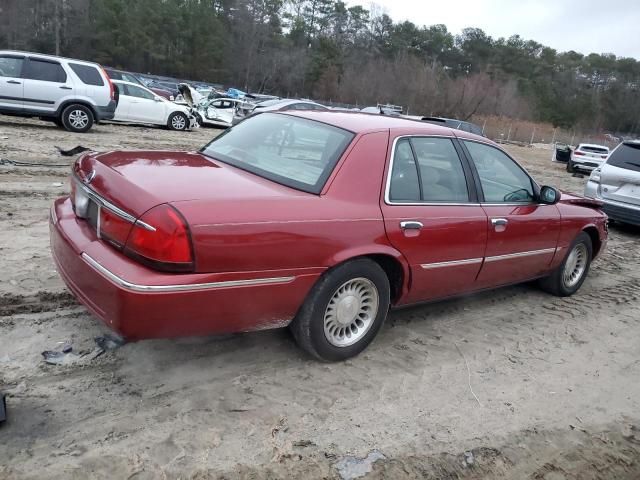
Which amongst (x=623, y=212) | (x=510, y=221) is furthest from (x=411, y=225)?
(x=623, y=212)

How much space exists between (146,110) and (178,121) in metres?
1.26

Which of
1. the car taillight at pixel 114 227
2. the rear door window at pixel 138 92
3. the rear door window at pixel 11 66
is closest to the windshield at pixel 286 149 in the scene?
the car taillight at pixel 114 227

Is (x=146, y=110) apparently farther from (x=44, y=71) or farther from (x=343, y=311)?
(x=343, y=311)

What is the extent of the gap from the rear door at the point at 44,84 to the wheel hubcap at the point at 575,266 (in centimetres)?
1152

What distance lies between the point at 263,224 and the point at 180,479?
4.26ft

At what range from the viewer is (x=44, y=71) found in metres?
12.6

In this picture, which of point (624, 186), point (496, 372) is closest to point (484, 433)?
point (496, 372)

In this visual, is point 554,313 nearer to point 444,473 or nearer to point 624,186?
point 444,473

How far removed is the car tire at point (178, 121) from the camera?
690 inches

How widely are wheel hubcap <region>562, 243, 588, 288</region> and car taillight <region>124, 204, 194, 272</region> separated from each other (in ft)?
13.4

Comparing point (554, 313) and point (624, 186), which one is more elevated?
point (624, 186)

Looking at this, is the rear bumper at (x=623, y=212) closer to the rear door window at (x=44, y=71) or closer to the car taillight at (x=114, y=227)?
the car taillight at (x=114, y=227)

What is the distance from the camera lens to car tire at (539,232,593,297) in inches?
216

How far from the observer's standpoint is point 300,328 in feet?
11.3
